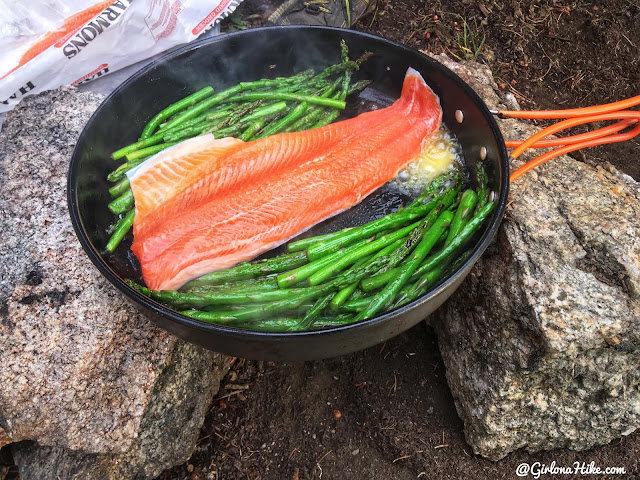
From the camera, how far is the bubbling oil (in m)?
3.27

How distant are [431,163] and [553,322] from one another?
125cm

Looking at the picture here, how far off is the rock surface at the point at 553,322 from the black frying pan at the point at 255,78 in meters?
0.43

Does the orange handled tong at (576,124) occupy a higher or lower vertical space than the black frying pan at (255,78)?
lower

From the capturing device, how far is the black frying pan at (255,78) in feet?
7.66

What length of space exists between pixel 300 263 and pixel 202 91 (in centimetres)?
157

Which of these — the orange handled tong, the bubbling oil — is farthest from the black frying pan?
the orange handled tong

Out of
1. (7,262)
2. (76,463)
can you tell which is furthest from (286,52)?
(76,463)

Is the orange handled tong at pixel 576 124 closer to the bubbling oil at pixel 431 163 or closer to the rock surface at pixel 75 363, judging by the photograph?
the bubbling oil at pixel 431 163

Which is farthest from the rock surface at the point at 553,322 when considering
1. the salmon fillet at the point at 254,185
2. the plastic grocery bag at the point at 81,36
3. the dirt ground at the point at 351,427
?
the plastic grocery bag at the point at 81,36

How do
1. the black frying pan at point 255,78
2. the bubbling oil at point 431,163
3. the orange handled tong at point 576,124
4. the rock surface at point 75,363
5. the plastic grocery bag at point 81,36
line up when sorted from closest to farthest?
the black frying pan at point 255,78, the rock surface at point 75,363, the orange handled tong at point 576,124, the bubbling oil at point 431,163, the plastic grocery bag at point 81,36

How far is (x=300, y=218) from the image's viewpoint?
9.86ft

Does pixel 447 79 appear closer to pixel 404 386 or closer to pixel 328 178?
pixel 328 178

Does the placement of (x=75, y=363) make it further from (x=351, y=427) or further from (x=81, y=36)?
(x=81, y=36)

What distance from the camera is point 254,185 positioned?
313 centimetres
